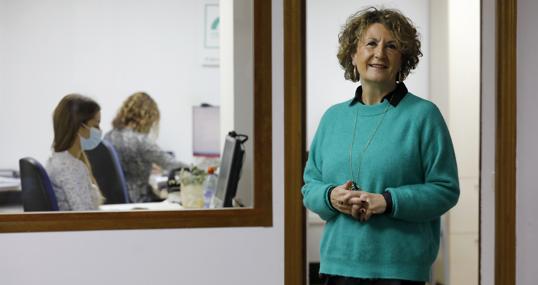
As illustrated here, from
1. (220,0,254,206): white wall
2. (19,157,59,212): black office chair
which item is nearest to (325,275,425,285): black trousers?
(220,0,254,206): white wall

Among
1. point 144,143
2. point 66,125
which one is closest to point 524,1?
point 144,143

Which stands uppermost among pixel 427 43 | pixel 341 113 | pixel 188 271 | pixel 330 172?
pixel 427 43

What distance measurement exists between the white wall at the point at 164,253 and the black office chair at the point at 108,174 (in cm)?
13

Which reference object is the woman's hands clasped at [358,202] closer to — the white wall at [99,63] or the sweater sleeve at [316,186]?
the sweater sleeve at [316,186]

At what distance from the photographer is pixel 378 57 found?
270 cm

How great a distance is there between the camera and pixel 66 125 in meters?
2.83

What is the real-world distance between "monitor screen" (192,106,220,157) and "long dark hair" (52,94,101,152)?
1.12 feet

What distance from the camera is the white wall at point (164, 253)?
2.81 m

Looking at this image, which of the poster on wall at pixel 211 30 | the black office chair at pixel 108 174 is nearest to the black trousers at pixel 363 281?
the black office chair at pixel 108 174

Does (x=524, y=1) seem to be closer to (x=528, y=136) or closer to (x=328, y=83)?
(x=528, y=136)

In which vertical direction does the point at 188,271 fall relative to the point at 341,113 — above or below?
below

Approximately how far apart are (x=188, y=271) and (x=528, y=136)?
1.33 m

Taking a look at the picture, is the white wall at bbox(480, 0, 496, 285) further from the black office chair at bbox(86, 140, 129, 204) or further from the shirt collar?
the black office chair at bbox(86, 140, 129, 204)

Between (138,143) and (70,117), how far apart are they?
0.25 m
